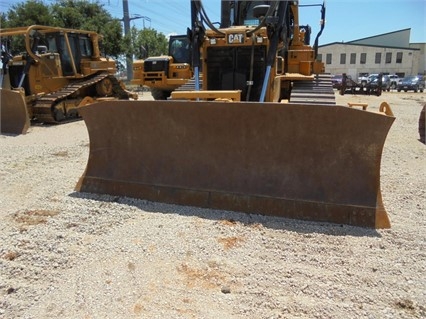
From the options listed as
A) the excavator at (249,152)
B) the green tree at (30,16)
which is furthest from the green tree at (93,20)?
the excavator at (249,152)

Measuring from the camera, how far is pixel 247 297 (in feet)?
7.51

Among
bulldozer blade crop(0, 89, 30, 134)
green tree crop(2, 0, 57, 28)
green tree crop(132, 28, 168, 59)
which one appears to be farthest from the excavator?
green tree crop(132, 28, 168, 59)

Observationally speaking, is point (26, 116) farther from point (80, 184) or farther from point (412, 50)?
point (412, 50)

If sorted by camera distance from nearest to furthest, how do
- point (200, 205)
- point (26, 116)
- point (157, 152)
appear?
1. point (200, 205)
2. point (157, 152)
3. point (26, 116)

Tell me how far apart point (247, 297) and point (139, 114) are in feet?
7.68

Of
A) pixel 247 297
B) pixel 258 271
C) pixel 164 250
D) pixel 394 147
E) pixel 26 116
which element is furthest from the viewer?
pixel 26 116

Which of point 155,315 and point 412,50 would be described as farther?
point 412,50

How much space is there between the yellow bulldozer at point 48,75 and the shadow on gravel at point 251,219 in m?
5.78

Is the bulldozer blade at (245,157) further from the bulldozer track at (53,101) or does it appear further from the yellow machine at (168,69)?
the yellow machine at (168,69)

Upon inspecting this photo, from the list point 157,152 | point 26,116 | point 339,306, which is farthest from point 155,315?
point 26,116

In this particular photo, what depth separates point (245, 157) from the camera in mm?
3564

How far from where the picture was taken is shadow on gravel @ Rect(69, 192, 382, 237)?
312 centimetres

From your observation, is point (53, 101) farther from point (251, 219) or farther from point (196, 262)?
point (196, 262)

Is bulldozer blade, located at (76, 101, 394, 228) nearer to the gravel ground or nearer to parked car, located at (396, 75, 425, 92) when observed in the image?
the gravel ground
